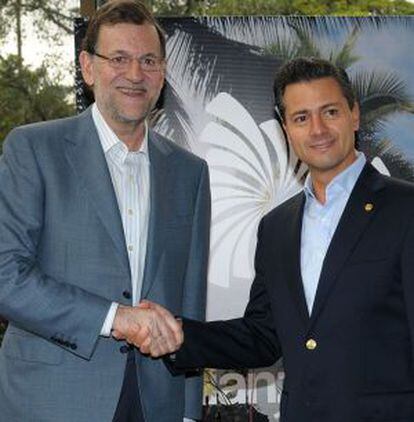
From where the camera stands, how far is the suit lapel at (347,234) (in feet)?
10.0

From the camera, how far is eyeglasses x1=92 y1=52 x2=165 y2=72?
3520mm

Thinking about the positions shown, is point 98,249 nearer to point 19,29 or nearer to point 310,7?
point 310,7

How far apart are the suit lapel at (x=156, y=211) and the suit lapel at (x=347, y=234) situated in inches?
26.6

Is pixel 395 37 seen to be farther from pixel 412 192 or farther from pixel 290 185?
pixel 412 192

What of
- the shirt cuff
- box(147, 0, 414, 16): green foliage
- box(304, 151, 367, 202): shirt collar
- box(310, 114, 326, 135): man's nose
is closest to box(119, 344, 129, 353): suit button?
the shirt cuff

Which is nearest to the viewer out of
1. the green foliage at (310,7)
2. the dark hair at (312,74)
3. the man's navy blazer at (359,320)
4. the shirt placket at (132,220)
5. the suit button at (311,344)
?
the man's navy blazer at (359,320)

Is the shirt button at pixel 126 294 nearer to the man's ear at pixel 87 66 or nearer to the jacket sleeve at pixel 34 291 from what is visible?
the jacket sleeve at pixel 34 291

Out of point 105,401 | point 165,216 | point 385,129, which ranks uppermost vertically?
point 385,129

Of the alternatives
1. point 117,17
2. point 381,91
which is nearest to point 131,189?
point 117,17

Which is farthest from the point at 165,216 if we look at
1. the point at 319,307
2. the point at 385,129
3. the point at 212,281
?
the point at 385,129

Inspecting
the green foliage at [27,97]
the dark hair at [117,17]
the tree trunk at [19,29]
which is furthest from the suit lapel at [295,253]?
the tree trunk at [19,29]

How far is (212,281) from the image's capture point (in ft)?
16.5

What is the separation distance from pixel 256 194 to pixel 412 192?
1.99 m

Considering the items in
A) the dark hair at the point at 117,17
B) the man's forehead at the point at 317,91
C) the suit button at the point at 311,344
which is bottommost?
the suit button at the point at 311,344
